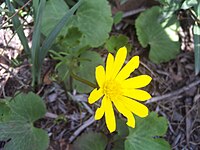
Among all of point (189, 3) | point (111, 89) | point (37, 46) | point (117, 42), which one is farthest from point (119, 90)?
point (189, 3)

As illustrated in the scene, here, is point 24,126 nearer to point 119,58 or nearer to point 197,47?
point 119,58

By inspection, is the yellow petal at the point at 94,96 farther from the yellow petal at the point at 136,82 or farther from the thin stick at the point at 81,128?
the thin stick at the point at 81,128

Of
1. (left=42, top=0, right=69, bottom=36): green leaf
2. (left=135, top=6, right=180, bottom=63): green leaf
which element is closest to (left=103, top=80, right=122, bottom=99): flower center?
(left=42, top=0, right=69, bottom=36): green leaf

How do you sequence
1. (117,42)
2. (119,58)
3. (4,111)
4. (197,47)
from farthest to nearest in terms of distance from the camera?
(197,47), (117,42), (4,111), (119,58)

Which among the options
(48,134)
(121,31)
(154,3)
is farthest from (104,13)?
(48,134)

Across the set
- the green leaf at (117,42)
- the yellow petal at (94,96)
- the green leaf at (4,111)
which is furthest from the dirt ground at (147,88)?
the yellow petal at (94,96)
